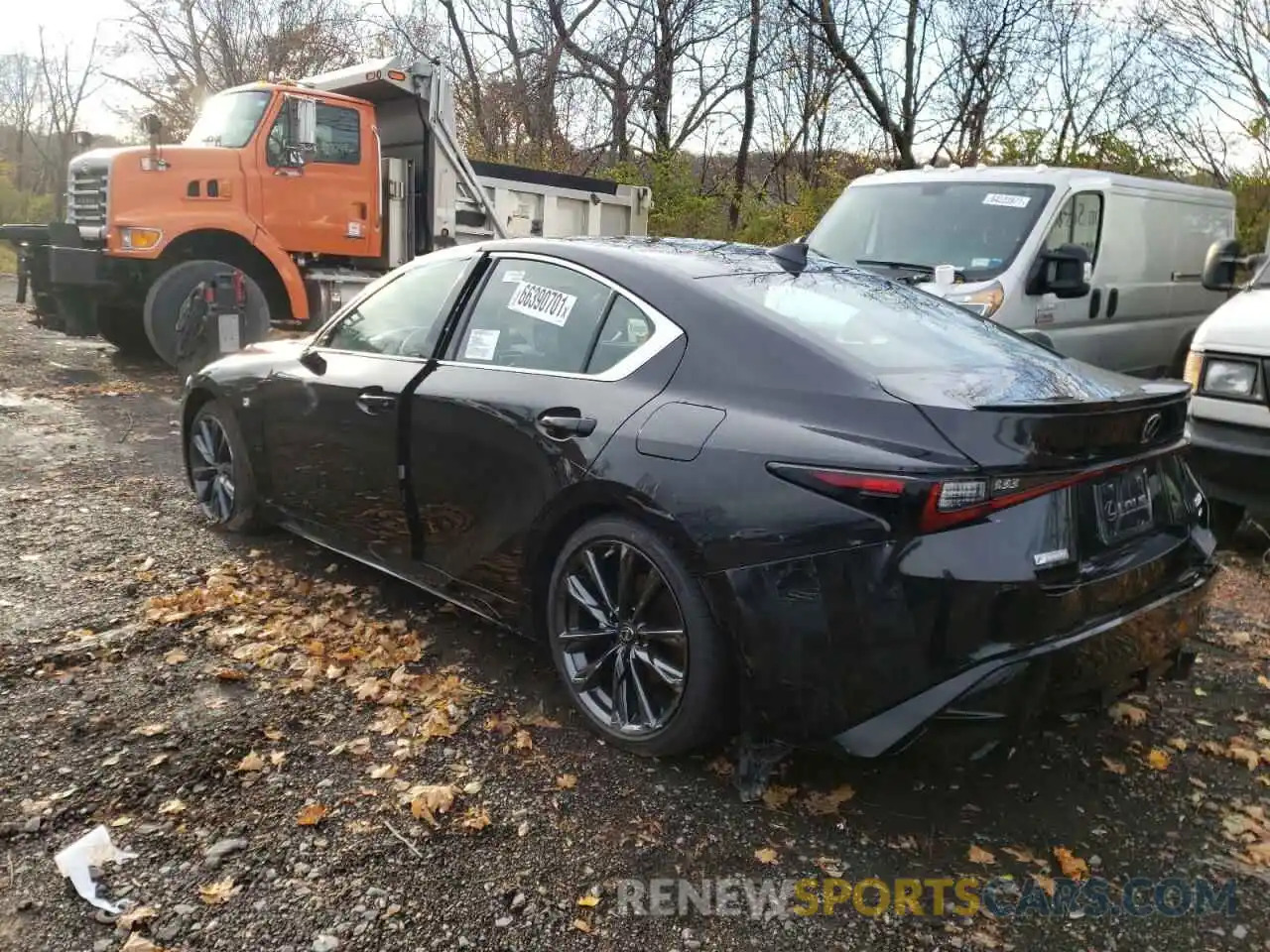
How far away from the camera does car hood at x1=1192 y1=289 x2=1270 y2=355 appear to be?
16.1ft

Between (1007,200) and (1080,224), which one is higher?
(1007,200)

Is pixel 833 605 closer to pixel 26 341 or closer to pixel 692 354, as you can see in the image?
pixel 692 354

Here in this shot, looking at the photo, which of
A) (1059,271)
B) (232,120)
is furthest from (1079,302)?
(232,120)

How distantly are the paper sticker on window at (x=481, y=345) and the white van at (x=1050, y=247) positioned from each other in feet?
11.2

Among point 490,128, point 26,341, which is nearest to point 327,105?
point 26,341

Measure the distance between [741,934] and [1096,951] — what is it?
2.65 ft

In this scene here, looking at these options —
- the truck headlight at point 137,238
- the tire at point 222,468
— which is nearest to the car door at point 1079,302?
the tire at point 222,468

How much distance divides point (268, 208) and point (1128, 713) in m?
9.07

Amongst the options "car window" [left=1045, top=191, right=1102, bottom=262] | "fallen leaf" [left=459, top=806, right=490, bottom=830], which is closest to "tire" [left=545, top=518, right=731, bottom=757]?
"fallen leaf" [left=459, top=806, right=490, bottom=830]

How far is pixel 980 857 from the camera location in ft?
8.76

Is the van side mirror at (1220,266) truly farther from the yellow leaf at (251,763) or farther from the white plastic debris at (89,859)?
the white plastic debris at (89,859)

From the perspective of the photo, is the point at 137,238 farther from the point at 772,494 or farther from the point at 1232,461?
the point at 1232,461

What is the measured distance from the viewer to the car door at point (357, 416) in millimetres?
3881

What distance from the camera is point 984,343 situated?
323 centimetres
